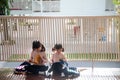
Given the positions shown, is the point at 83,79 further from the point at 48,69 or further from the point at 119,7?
the point at 119,7

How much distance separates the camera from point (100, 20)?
15.3 feet

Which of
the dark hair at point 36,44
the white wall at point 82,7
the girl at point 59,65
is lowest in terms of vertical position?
the girl at point 59,65

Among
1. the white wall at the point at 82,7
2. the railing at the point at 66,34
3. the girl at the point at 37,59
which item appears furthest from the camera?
the white wall at the point at 82,7

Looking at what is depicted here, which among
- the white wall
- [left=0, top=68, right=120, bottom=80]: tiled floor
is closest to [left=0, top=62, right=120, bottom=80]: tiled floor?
[left=0, top=68, right=120, bottom=80]: tiled floor

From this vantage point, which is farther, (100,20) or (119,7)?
(119,7)

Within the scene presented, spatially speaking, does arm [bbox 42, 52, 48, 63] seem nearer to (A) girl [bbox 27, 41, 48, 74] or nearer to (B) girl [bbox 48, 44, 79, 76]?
(A) girl [bbox 27, 41, 48, 74]

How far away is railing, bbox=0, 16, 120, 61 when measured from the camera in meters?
4.68

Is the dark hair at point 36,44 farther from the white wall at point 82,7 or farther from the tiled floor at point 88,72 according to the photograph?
the white wall at point 82,7

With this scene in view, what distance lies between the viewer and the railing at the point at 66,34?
15.4ft

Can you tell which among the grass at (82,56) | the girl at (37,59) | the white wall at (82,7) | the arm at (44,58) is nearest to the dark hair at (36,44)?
the girl at (37,59)

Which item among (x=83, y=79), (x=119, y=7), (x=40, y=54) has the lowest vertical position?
(x=83, y=79)

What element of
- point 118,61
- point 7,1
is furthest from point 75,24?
point 7,1

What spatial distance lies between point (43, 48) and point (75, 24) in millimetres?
693

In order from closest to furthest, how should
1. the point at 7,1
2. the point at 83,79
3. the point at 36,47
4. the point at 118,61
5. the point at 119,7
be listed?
the point at 83,79, the point at 36,47, the point at 118,61, the point at 119,7, the point at 7,1
